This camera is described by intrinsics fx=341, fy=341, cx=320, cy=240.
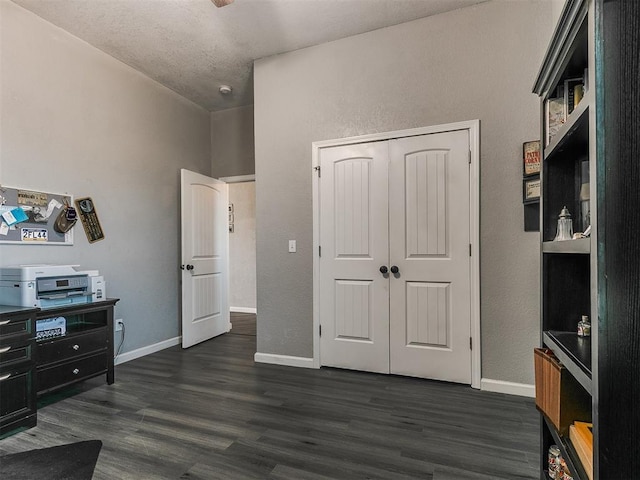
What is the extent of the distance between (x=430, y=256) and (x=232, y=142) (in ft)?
10.5

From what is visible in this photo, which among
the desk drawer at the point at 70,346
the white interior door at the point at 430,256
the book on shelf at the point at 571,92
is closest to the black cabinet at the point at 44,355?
the desk drawer at the point at 70,346

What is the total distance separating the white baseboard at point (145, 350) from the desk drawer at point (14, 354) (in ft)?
4.08

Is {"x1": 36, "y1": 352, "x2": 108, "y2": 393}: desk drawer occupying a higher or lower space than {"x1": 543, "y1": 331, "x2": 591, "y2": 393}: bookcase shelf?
lower

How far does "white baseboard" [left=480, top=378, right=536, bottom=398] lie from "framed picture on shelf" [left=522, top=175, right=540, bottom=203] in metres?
1.41

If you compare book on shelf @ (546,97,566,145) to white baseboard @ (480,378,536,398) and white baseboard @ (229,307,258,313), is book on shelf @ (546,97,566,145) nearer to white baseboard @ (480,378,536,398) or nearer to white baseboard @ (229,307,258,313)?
white baseboard @ (480,378,536,398)

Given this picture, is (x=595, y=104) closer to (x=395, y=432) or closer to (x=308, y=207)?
(x=395, y=432)

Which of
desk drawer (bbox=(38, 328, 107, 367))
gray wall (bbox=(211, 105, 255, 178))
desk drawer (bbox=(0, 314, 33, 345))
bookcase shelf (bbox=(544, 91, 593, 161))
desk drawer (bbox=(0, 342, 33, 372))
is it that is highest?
gray wall (bbox=(211, 105, 255, 178))

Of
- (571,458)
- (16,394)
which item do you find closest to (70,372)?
(16,394)

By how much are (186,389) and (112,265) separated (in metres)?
1.52

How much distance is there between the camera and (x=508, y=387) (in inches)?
104

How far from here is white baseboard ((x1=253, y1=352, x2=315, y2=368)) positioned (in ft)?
10.8

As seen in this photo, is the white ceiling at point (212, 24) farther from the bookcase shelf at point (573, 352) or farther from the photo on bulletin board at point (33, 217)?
the bookcase shelf at point (573, 352)

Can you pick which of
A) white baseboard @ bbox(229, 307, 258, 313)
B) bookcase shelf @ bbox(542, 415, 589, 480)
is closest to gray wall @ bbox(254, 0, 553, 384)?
bookcase shelf @ bbox(542, 415, 589, 480)

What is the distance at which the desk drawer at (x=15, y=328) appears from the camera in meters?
2.11
